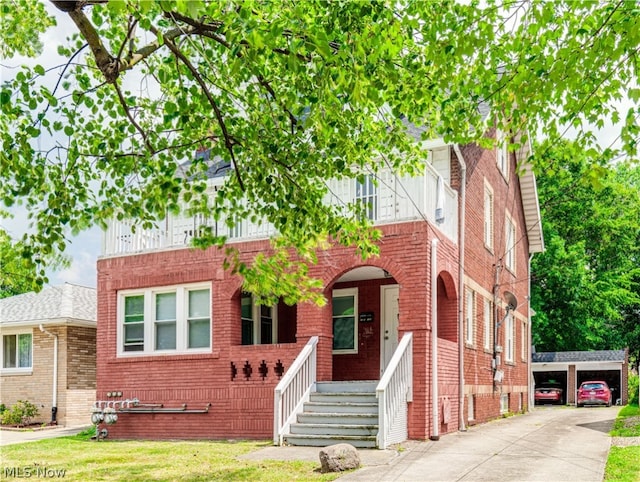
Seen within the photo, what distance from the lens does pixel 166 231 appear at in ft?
57.3

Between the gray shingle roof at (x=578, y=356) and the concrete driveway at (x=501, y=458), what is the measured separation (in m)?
24.4

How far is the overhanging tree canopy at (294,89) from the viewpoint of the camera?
318 inches

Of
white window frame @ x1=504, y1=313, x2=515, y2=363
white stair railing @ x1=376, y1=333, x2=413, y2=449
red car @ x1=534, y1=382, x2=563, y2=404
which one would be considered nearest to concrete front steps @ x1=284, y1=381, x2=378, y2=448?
white stair railing @ x1=376, y1=333, x2=413, y2=449

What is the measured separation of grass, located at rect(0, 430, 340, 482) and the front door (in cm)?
427

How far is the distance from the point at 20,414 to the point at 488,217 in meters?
14.9

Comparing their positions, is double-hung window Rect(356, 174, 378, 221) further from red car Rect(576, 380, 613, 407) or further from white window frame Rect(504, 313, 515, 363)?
red car Rect(576, 380, 613, 407)

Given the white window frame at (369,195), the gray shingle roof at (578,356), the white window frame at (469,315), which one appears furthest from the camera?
the gray shingle roof at (578,356)

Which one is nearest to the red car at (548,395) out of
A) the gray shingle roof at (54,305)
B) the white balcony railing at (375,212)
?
the gray shingle roof at (54,305)

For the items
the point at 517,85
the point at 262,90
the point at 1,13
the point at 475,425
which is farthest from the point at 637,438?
the point at 1,13

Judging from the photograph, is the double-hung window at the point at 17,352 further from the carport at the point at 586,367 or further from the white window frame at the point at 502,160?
the carport at the point at 586,367

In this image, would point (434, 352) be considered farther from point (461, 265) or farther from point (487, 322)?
point (487, 322)

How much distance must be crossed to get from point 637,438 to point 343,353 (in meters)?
6.82

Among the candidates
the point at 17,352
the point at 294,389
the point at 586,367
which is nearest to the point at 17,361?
the point at 17,352

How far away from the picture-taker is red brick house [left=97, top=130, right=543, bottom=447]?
46.8ft
